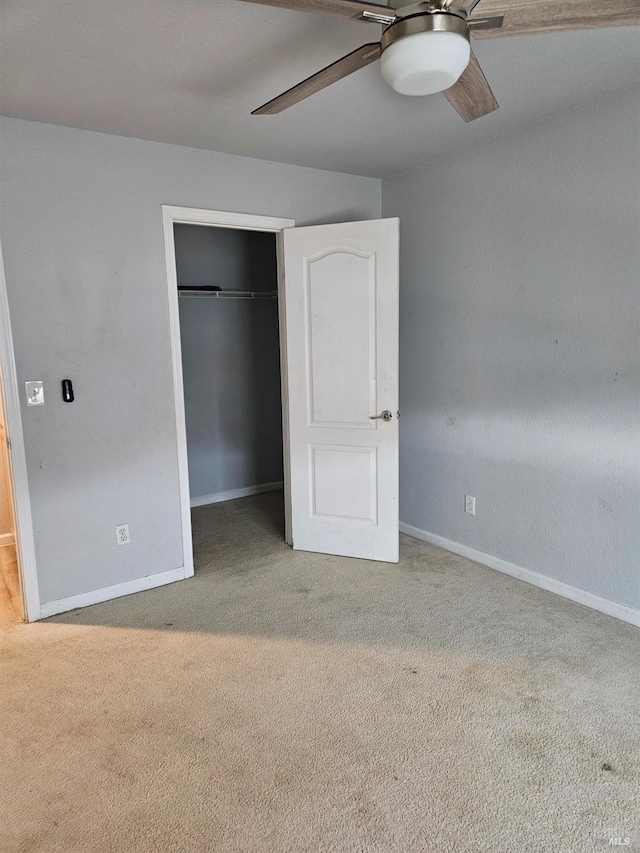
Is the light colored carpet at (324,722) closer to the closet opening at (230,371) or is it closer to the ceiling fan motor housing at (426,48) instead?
the closet opening at (230,371)

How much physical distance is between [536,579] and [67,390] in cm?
275

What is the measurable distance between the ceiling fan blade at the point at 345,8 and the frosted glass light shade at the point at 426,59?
0.07 metres

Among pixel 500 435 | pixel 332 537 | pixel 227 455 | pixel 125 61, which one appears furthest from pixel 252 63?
pixel 227 455

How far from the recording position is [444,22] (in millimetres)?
1380

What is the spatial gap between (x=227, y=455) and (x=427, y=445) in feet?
6.62

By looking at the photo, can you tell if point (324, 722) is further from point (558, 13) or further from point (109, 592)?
point (558, 13)

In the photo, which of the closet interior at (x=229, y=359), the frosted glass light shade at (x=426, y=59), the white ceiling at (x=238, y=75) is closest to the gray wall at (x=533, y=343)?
the white ceiling at (x=238, y=75)

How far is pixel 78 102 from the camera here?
7.88 feet

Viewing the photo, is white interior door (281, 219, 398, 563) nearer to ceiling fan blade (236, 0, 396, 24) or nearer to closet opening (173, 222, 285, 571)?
closet opening (173, 222, 285, 571)

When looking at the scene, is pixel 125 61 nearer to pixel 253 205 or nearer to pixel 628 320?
pixel 253 205

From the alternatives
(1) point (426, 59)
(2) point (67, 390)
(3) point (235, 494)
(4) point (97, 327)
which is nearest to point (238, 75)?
(1) point (426, 59)

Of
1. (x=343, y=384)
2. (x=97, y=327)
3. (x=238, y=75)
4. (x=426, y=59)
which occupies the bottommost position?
(x=343, y=384)

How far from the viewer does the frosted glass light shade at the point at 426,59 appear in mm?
1393

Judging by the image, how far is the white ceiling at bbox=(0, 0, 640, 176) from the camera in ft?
5.92
